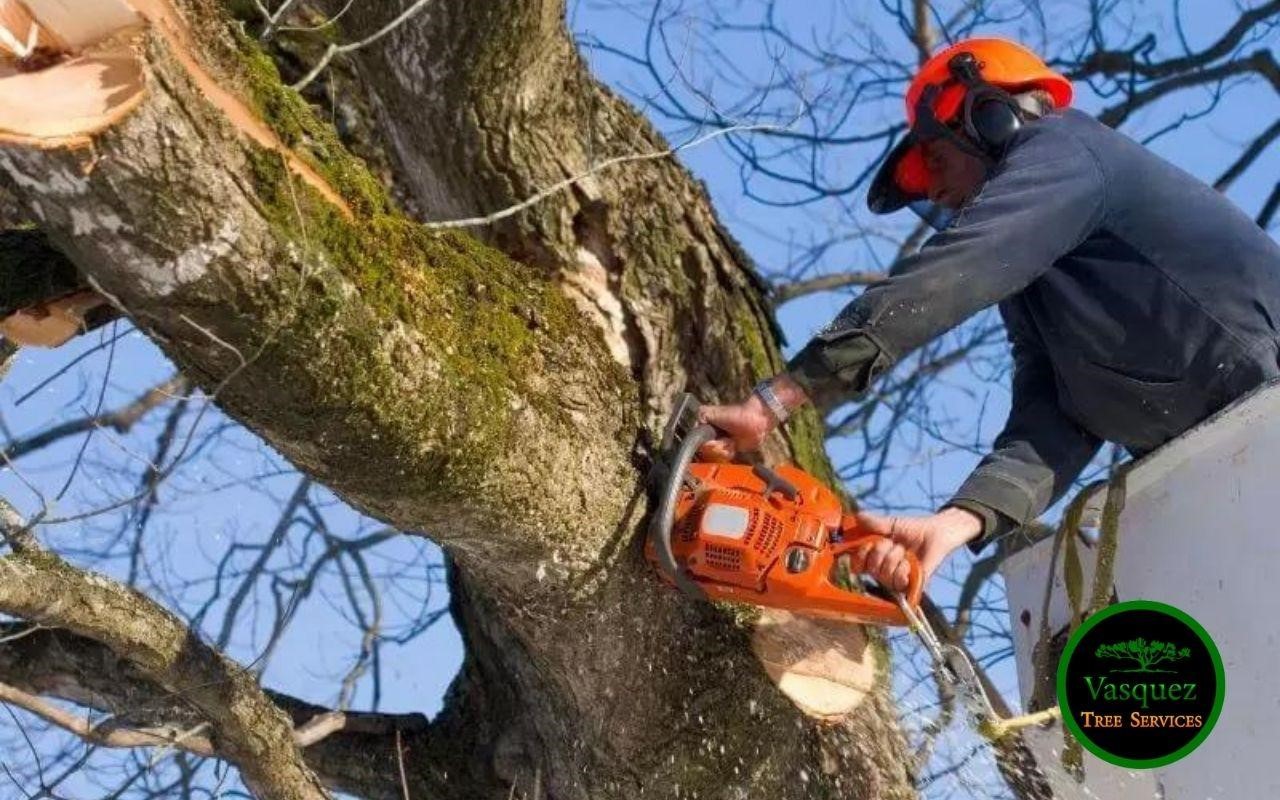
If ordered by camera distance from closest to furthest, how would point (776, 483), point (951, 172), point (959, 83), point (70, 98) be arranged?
point (70, 98)
point (776, 483)
point (959, 83)
point (951, 172)

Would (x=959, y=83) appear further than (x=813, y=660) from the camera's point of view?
Yes

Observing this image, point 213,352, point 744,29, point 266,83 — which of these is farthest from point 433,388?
point 744,29

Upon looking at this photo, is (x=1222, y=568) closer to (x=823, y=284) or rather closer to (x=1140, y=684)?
(x=1140, y=684)

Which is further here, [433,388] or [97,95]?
[433,388]

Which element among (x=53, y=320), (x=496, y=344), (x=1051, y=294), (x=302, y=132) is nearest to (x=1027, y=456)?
(x=1051, y=294)

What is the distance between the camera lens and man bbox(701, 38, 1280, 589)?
8.04ft

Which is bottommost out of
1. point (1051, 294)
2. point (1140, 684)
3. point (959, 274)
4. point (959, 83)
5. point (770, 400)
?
point (1140, 684)

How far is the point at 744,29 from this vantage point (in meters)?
6.16

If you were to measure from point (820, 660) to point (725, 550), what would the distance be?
40 cm

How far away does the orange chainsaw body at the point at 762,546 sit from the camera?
239 cm

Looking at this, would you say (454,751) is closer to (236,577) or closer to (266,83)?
(266,83)

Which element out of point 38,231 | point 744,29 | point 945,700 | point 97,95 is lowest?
point 945,700

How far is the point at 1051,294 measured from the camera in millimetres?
2713

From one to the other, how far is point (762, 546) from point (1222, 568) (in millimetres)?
776
